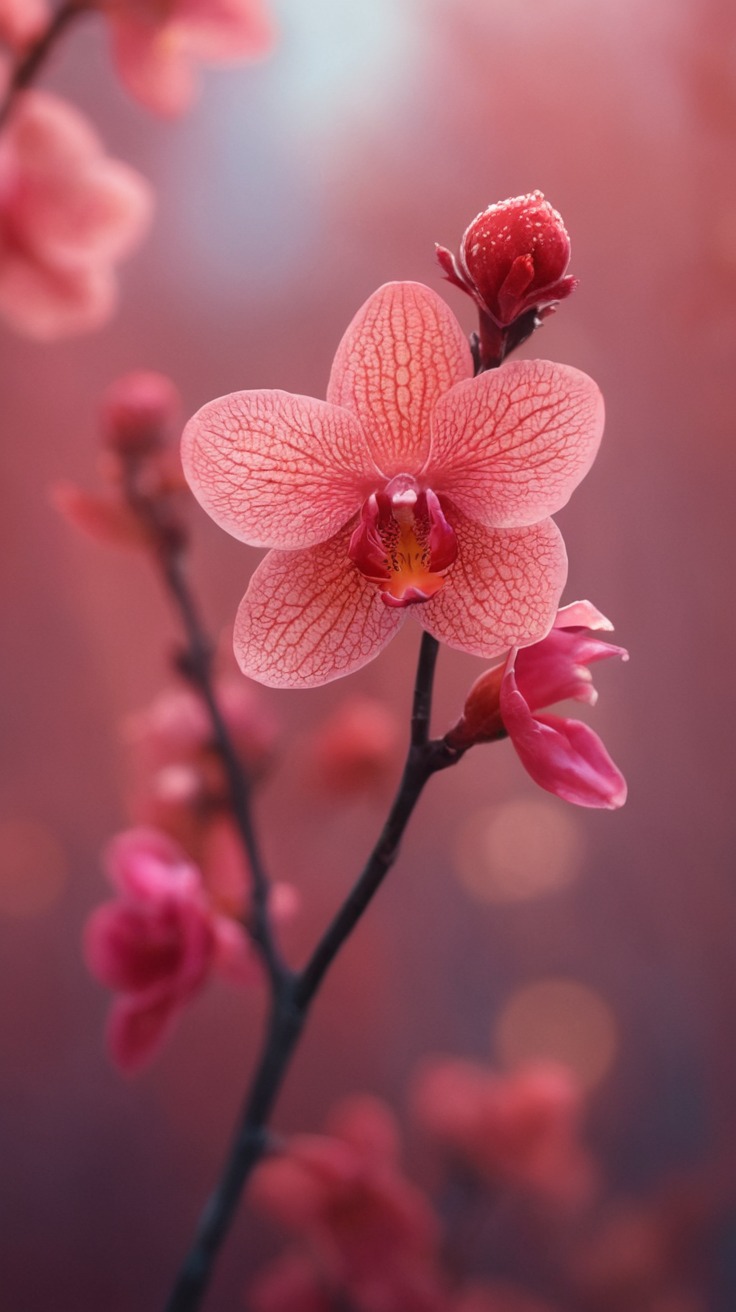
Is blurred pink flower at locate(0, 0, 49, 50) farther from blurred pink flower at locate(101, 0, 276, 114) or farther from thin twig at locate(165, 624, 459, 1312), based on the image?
thin twig at locate(165, 624, 459, 1312)

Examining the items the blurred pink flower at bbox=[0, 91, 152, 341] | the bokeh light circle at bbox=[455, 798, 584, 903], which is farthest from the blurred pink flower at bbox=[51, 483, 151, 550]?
the bokeh light circle at bbox=[455, 798, 584, 903]

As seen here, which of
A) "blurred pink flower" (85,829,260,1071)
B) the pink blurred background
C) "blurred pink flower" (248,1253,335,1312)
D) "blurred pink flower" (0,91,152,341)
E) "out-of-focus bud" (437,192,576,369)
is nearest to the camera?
"out-of-focus bud" (437,192,576,369)

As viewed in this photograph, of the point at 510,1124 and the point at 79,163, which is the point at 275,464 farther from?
the point at 510,1124

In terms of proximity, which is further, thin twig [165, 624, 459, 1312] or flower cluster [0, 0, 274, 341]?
flower cluster [0, 0, 274, 341]

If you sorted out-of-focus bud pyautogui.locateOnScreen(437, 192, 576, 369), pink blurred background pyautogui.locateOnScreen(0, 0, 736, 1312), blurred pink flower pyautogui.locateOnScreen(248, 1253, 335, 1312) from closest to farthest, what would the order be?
out-of-focus bud pyautogui.locateOnScreen(437, 192, 576, 369) → blurred pink flower pyautogui.locateOnScreen(248, 1253, 335, 1312) → pink blurred background pyautogui.locateOnScreen(0, 0, 736, 1312)

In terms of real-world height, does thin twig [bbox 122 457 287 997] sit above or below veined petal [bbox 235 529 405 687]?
below

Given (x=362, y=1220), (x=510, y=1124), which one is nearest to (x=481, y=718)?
(x=362, y=1220)

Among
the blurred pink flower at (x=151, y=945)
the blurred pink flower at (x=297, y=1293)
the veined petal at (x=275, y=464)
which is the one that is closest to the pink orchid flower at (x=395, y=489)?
the veined petal at (x=275, y=464)
